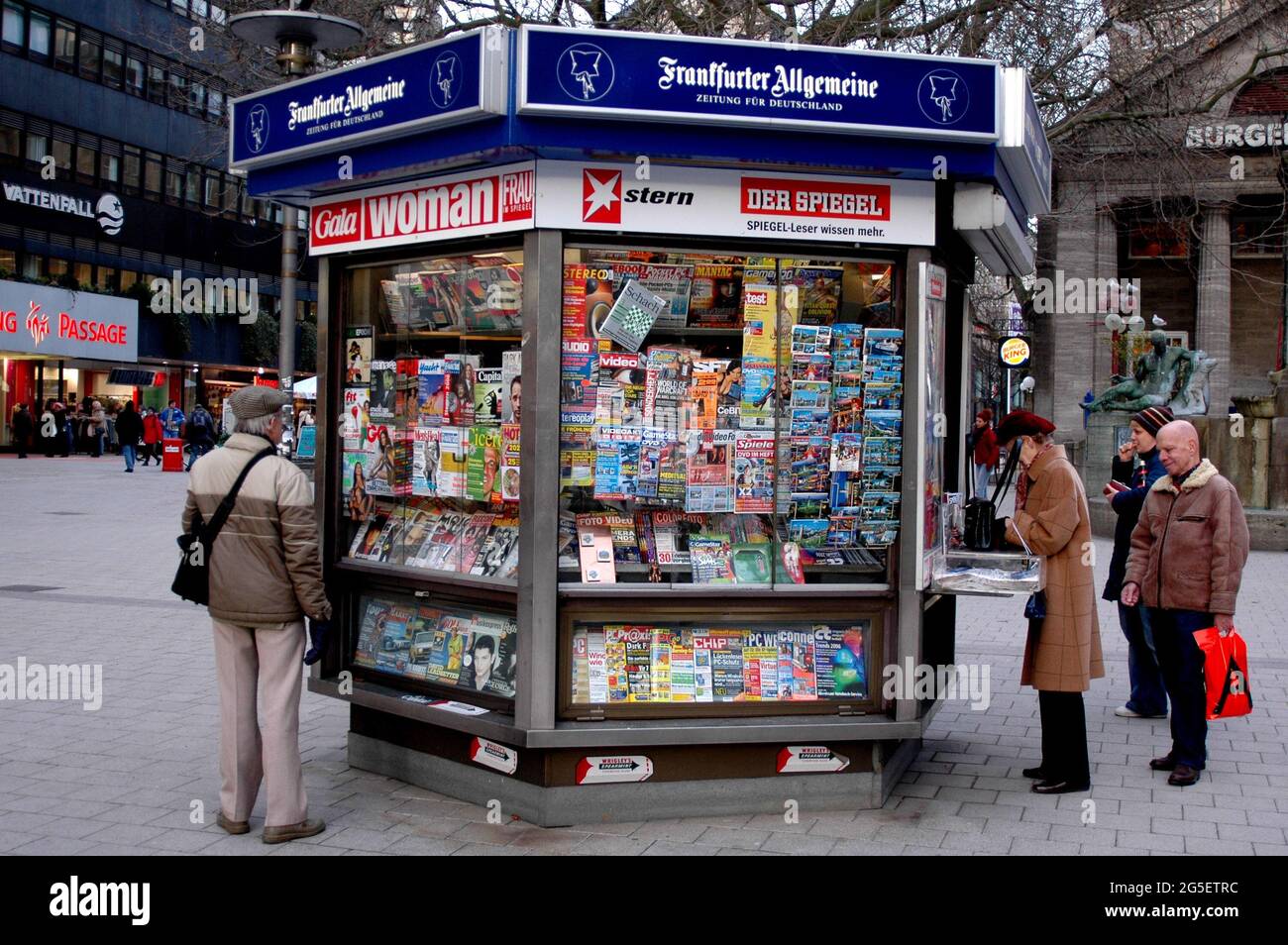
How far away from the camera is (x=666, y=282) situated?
19.2 feet

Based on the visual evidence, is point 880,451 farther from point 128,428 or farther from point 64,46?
point 64,46

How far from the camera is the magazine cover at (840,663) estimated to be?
19.4 feet

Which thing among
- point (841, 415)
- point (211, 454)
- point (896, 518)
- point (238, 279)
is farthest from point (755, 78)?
point (238, 279)

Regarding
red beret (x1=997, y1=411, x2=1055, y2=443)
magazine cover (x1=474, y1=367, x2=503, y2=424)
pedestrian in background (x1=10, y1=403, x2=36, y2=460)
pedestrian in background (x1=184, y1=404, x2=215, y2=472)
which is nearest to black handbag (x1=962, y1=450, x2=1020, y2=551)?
red beret (x1=997, y1=411, x2=1055, y2=443)

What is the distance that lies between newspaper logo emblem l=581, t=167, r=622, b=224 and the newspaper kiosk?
13 mm

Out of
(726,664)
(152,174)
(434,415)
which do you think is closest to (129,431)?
(152,174)

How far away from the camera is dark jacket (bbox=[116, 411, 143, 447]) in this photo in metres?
32.4

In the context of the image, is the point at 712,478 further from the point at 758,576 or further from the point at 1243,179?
the point at 1243,179

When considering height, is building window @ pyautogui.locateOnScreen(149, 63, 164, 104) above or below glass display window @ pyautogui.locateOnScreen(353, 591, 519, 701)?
above

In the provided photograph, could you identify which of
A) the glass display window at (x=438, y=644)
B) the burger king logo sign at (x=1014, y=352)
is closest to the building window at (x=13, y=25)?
the burger king logo sign at (x=1014, y=352)

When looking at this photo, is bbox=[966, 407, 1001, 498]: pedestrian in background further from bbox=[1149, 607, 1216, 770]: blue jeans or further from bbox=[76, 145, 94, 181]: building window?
bbox=[76, 145, 94, 181]: building window

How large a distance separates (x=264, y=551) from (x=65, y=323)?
1529 inches

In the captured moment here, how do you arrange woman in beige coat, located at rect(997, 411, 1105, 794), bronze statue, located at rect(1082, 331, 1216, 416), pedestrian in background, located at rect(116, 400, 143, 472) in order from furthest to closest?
pedestrian in background, located at rect(116, 400, 143, 472), bronze statue, located at rect(1082, 331, 1216, 416), woman in beige coat, located at rect(997, 411, 1105, 794)
